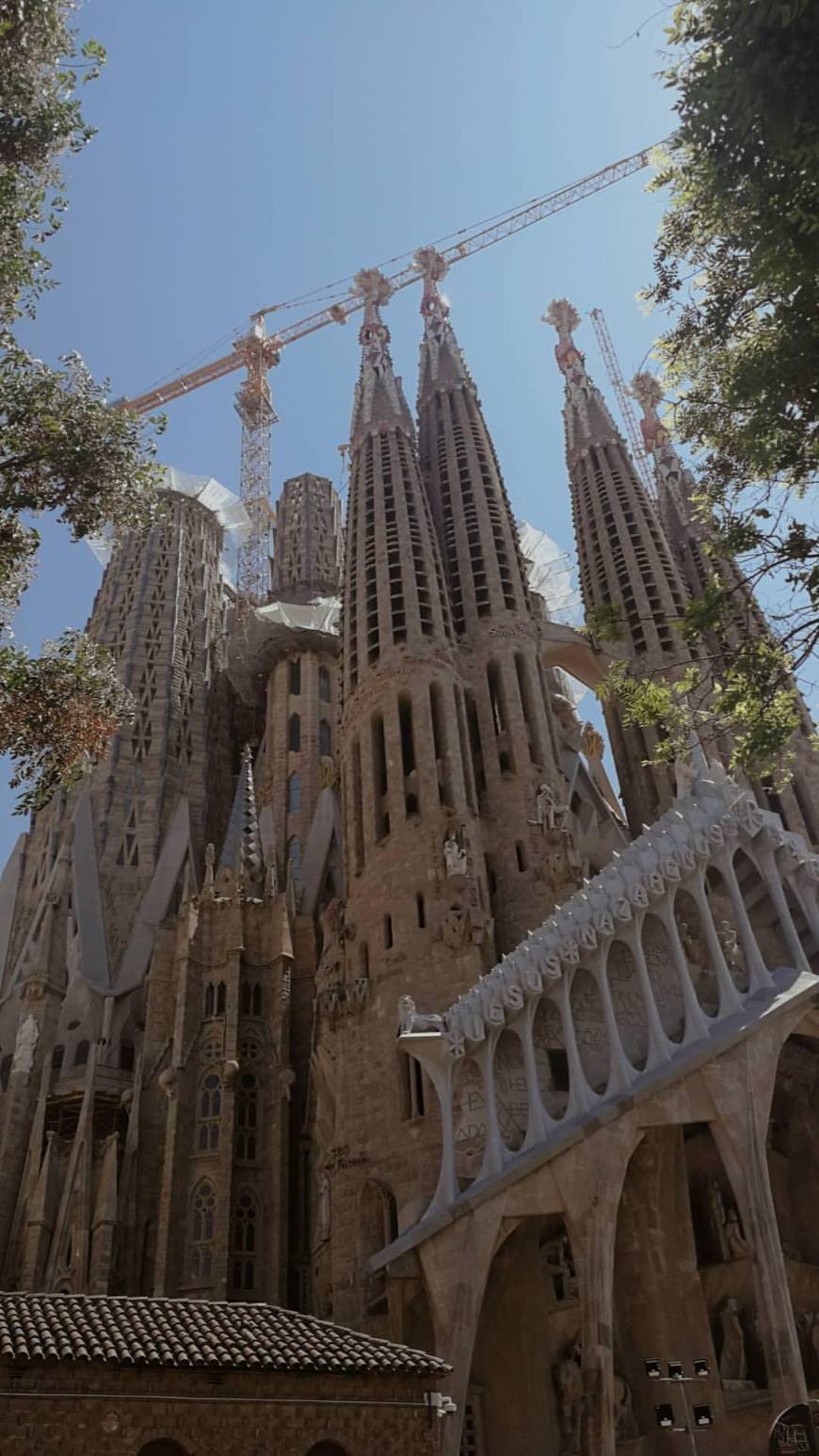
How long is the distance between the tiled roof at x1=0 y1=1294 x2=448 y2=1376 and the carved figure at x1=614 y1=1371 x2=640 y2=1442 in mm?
6532

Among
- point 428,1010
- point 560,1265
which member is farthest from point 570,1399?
point 428,1010

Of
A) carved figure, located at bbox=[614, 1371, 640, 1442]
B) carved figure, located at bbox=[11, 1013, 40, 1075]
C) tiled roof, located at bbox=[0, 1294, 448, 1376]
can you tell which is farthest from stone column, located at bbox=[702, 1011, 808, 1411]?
carved figure, located at bbox=[11, 1013, 40, 1075]

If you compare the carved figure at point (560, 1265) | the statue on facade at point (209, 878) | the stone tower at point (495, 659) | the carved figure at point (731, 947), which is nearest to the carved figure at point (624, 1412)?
the carved figure at point (560, 1265)

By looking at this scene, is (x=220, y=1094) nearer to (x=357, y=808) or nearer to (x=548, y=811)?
(x=357, y=808)

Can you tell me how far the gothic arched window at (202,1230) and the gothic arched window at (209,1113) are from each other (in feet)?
3.48

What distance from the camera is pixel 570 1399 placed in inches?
869

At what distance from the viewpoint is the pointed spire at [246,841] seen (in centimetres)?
3708

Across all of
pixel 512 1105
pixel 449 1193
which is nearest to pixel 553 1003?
pixel 512 1105

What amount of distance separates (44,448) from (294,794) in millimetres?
31801

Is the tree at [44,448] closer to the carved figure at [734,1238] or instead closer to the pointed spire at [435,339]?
the carved figure at [734,1238]

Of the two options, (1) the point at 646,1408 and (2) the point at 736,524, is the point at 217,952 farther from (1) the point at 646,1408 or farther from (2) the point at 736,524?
(2) the point at 736,524

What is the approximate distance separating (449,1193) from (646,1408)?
542 cm

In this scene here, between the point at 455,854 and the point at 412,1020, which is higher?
the point at 455,854

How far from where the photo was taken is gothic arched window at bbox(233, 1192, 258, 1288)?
29141mm
